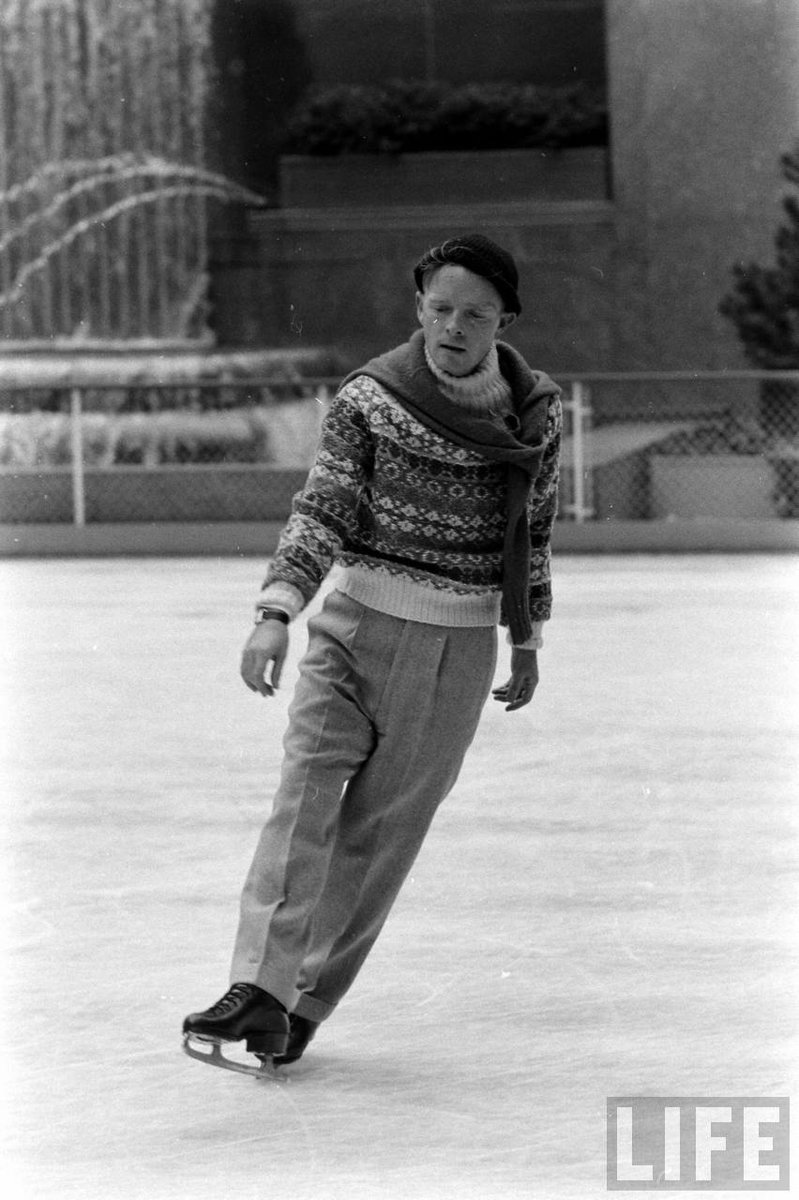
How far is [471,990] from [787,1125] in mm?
1017

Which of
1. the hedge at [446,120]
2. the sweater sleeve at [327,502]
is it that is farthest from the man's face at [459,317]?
the hedge at [446,120]

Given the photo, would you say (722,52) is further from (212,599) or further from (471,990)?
(471,990)

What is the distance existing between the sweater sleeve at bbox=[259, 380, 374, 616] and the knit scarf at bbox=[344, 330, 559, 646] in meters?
0.08

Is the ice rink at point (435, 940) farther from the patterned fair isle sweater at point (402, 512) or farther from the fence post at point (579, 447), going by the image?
the fence post at point (579, 447)

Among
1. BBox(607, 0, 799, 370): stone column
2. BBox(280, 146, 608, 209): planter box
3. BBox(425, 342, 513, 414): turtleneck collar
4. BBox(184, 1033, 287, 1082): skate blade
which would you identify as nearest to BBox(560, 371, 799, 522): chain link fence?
BBox(607, 0, 799, 370): stone column

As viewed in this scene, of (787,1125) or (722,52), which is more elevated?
(722,52)

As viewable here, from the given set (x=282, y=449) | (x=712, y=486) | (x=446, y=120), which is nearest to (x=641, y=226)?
(x=446, y=120)

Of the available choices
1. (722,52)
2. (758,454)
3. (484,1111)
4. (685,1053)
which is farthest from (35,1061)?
(722,52)

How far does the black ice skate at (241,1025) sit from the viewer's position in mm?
3713

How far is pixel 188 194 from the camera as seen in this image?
21922 millimetres

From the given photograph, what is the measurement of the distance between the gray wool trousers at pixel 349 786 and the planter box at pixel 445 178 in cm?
1703

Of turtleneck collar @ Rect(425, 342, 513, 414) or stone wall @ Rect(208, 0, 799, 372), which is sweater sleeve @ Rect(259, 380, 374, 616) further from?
stone wall @ Rect(208, 0, 799, 372)

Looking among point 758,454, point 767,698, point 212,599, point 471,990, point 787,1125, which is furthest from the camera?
point 758,454

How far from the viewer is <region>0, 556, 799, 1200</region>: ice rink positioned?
3.52 meters
